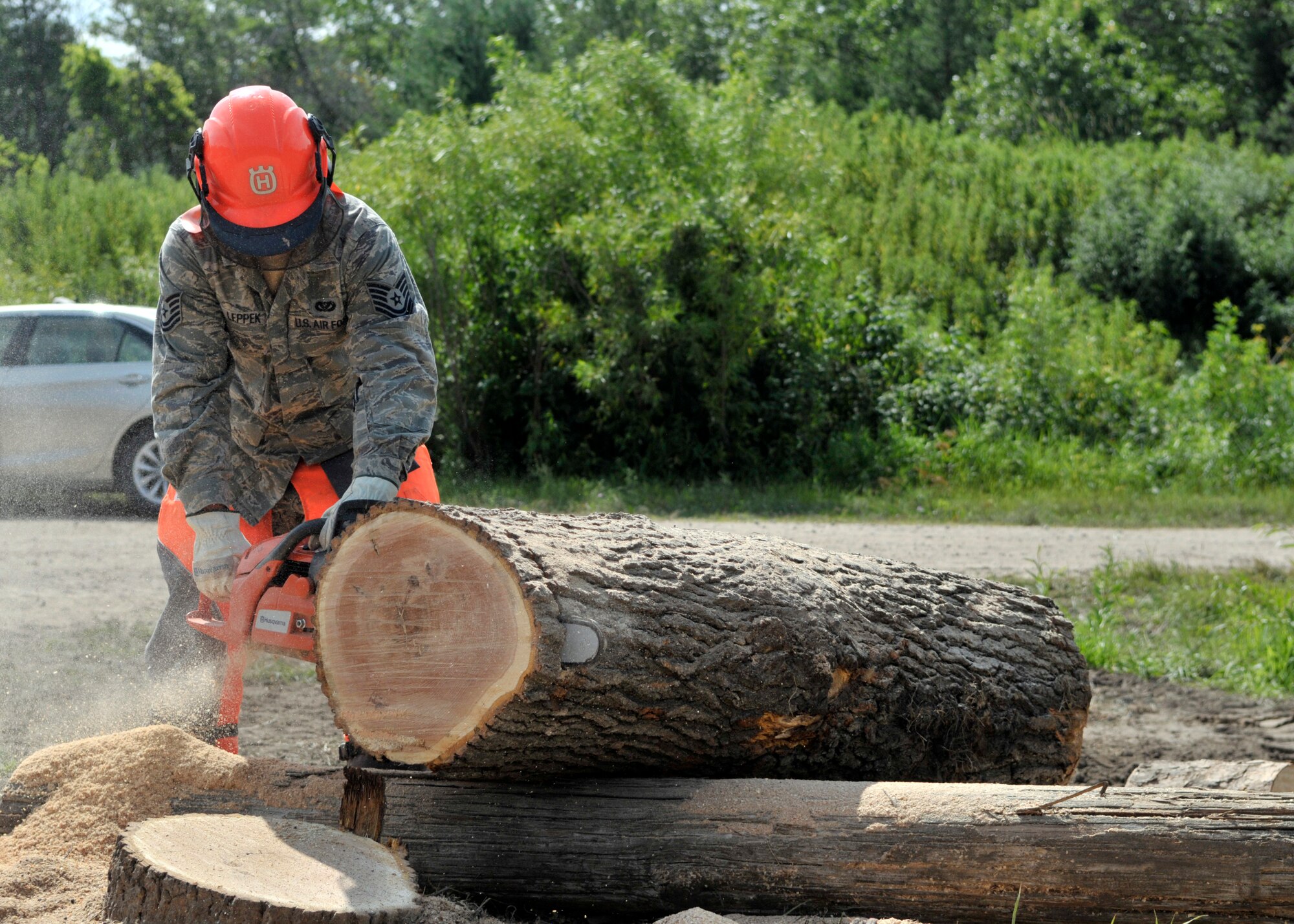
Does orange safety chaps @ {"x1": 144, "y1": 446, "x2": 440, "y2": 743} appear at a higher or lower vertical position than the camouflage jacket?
lower

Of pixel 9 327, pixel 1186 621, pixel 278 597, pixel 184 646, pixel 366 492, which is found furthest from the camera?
pixel 9 327

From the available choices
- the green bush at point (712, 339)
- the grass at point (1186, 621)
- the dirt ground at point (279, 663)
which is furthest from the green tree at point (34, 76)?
the grass at point (1186, 621)

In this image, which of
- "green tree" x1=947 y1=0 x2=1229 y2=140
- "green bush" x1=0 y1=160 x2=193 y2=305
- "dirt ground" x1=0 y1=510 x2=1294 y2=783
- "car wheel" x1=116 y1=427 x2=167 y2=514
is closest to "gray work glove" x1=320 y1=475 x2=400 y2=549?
"dirt ground" x1=0 y1=510 x2=1294 y2=783

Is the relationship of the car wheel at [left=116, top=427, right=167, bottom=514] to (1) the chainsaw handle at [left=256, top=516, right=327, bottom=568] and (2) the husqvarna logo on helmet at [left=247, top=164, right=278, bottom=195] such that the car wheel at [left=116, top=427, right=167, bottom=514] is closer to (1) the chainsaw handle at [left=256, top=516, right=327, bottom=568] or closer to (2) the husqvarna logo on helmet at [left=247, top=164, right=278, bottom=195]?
(2) the husqvarna logo on helmet at [left=247, top=164, right=278, bottom=195]

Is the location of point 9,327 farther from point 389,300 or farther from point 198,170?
point 389,300

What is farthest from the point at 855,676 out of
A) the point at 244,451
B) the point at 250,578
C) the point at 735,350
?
the point at 735,350

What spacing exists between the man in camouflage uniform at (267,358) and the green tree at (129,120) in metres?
25.9

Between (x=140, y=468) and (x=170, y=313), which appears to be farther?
(x=140, y=468)

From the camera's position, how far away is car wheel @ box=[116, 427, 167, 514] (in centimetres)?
877

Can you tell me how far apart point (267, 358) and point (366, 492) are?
64cm

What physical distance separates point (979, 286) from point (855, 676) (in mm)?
12313

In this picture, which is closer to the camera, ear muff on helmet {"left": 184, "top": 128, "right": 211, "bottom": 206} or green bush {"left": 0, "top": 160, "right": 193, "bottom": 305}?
ear muff on helmet {"left": 184, "top": 128, "right": 211, "bottom": 206}

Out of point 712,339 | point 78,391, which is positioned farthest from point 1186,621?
point 78,391

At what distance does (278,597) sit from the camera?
2.84 metres
